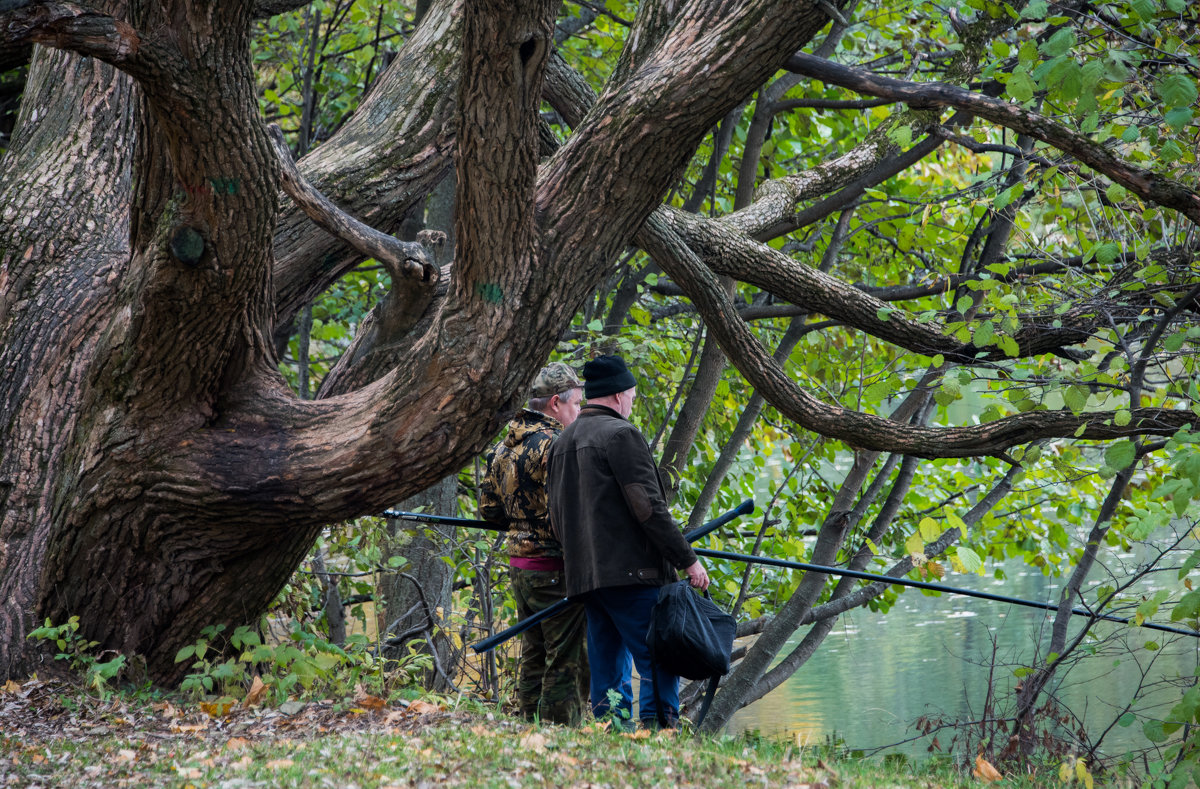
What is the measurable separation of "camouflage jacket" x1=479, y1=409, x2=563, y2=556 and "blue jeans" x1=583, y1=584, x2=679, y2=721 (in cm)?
48

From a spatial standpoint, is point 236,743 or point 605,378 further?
point 605,378

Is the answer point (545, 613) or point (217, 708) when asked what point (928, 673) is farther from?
point (217, 708)

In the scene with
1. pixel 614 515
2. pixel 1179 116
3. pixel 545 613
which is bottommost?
pixel 545 613

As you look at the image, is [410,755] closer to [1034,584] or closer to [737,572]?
[737,572]

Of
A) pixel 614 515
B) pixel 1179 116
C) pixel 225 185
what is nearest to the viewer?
pixel 1179 116

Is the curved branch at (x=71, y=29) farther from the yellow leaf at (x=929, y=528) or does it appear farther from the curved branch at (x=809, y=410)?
the yellow leaf at (x=929, y=528)

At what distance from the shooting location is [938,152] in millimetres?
9086

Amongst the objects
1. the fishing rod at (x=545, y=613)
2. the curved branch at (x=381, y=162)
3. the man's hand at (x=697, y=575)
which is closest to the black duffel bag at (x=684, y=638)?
the man's hand at (x=697, y=575)

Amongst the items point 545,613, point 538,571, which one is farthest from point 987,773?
point 538,571

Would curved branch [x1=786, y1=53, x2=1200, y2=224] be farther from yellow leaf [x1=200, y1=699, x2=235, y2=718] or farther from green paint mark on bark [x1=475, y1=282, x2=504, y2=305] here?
yellow leaf [x1=200, y1=699, x2=235, y2=718]

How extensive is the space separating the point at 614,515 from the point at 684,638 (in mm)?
606

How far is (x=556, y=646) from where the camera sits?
483cm

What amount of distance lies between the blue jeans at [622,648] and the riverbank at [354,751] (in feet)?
1.56

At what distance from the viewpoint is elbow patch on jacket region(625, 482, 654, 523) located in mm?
4207
